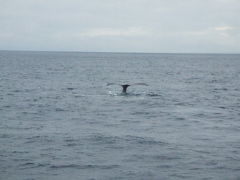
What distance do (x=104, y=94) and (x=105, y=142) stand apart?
25.9 meters

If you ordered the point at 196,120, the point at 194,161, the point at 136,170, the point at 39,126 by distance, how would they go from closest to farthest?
1. the point at 136,170
2. the point at 194,161
3. the point at 39,126
4. the point at 196,120

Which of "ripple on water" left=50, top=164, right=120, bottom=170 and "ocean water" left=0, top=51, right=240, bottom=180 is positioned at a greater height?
"ocean water" left=0, top=51, right=240, bottom=180

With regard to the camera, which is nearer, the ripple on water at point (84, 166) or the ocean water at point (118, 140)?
the ocean water at point (118, 140)

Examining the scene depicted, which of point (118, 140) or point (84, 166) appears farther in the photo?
point (118, 140)

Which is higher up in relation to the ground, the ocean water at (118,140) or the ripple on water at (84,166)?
the ocean water at (118,140)

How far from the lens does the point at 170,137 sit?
26500 millimetres

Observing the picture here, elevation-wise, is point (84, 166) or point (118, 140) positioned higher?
point (118, 140)

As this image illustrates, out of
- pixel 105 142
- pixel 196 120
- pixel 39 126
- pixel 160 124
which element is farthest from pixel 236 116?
pixel 39 126

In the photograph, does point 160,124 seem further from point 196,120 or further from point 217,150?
point 217,150

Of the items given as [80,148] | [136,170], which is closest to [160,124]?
[80,148]

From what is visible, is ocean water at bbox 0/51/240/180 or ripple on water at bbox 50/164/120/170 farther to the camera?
ripple on water at bbox 50/164/120/170

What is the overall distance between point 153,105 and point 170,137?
14492mm

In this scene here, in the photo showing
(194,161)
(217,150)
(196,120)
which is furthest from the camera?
(196,120)

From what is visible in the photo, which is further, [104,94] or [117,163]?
[104,94]
